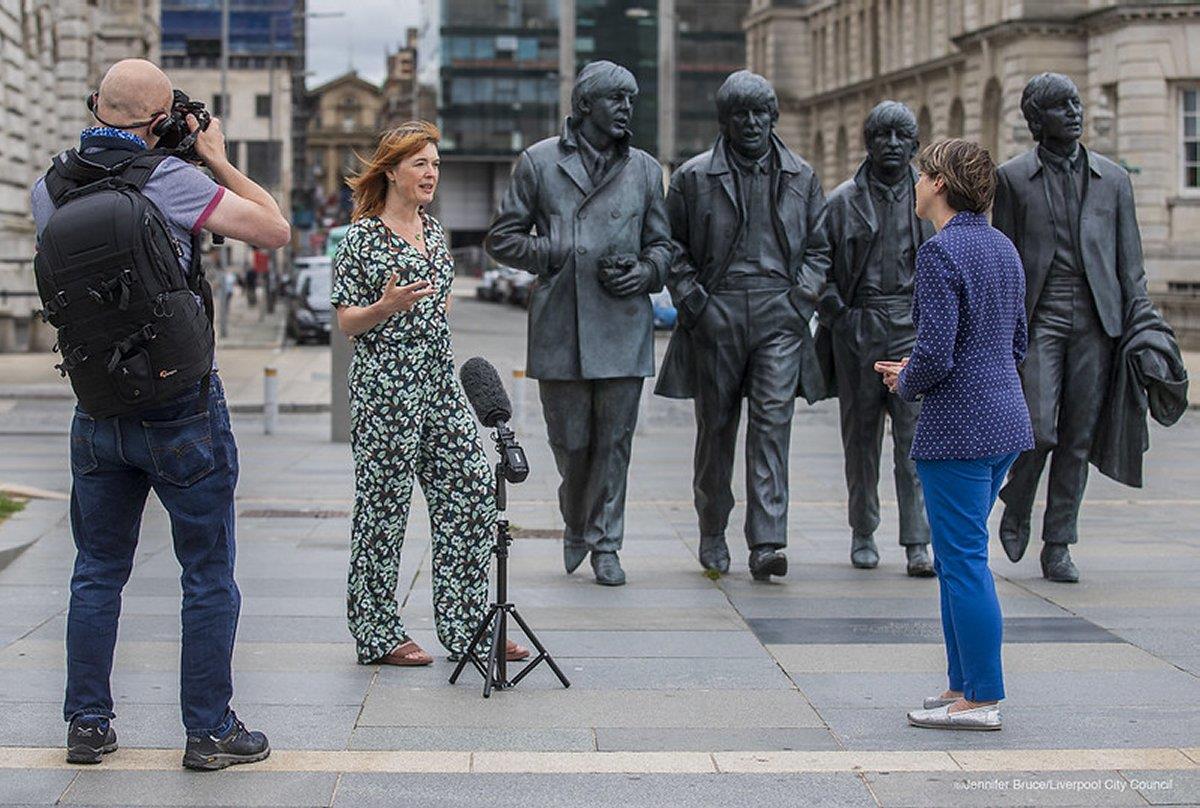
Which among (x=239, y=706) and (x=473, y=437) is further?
(x=473, y=437)

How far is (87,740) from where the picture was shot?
236 inches

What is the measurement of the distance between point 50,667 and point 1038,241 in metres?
4.69

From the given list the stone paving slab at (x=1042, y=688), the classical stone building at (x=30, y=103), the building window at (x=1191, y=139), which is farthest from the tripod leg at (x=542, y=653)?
the building window at (x=1191, y=139)

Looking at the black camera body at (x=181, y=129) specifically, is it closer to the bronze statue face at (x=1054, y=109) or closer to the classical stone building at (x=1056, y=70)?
the bronze statue face at (x=1054, y=109)

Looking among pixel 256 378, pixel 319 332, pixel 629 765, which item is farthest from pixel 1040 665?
pixel 319 332

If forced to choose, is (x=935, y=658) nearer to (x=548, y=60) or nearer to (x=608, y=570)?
(x=608, y=570)

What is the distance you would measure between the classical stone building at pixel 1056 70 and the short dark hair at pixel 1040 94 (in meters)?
30.7

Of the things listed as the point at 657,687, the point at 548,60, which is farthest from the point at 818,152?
the point at 657,687

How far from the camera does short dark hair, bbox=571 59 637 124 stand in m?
9.27

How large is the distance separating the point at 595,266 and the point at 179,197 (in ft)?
12.2

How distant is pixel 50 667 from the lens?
24.3 feet

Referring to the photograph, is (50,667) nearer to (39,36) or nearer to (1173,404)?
(1173,404)

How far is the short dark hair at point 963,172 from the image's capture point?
21.6 ft

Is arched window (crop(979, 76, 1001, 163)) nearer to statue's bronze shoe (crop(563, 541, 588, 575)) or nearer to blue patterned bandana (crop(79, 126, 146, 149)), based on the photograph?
statue's bronze shoe (crop(563, 541, 588, 575))
